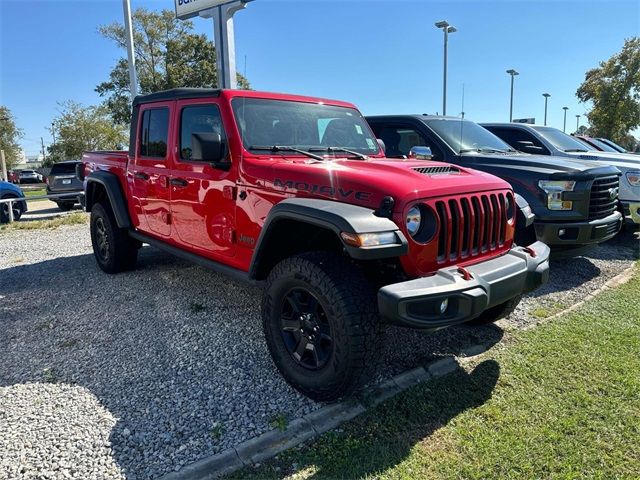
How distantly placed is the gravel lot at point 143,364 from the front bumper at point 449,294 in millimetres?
911

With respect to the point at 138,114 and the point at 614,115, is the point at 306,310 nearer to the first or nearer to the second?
the point at 138,114

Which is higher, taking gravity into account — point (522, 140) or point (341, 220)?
point (522, 140)

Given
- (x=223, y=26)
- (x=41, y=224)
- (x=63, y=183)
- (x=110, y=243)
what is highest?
(x=223, y=26)

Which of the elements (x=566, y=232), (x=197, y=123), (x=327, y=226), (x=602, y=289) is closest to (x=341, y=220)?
(x=327, y=226)

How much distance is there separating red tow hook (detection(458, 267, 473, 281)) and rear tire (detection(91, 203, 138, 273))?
4170 mm

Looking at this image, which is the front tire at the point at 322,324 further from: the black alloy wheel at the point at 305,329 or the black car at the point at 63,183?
the black car at the point at 63,183

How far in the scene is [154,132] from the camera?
15.2 ft

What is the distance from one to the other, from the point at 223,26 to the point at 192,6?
45.0 inches

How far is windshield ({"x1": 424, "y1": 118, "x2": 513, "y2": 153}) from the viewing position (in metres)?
5.88

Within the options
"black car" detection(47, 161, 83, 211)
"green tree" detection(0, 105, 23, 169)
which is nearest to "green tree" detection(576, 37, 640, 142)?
"black car" detection(47, 161, 83, 211)

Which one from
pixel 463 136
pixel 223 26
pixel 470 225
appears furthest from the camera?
pixel 223 26

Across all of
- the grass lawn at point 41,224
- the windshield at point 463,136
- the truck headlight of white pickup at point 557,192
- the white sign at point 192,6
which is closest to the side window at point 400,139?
the windshield at point 463,136

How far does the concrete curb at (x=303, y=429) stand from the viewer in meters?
2.31

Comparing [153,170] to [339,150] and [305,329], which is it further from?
[305,329]
